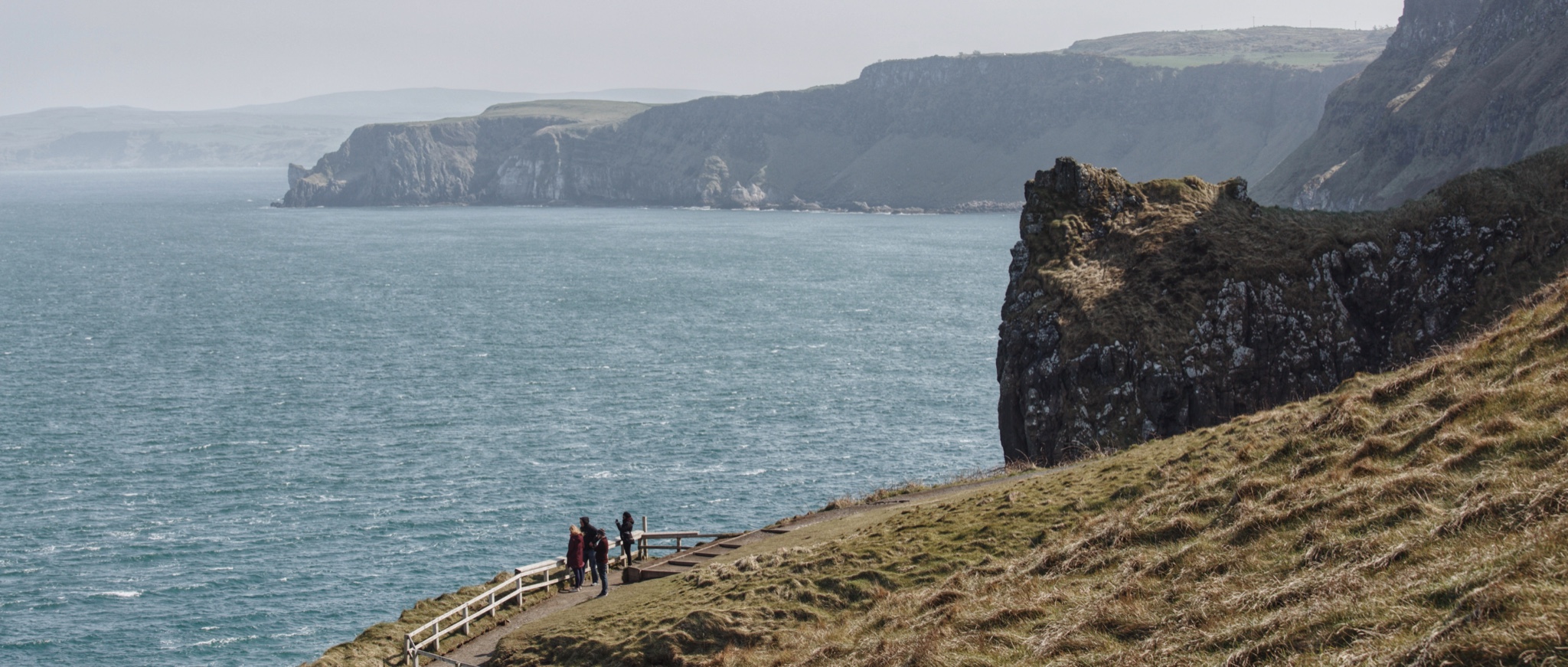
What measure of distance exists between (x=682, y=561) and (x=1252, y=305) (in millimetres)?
27310

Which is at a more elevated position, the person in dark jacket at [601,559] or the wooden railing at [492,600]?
the person in dark jacket at [601,559]

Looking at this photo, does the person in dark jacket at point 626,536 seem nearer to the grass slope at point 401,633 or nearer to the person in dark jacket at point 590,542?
A: the person in dark jacket at point 590,542

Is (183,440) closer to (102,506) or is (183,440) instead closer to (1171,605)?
(102,506)

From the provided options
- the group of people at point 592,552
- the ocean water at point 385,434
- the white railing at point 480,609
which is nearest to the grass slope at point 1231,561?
the group of people at point 592,552

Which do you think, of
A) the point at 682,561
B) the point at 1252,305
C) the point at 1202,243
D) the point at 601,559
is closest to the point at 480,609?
the point at 601,559

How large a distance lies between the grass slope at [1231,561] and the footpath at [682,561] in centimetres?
107

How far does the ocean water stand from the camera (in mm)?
52656

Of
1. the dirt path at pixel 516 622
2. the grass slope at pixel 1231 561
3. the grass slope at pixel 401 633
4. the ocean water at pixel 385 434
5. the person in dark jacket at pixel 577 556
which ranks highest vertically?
the grass slope at pixel 1231 561

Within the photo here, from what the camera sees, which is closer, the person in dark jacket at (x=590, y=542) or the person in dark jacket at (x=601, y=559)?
the person in dark jacket at (x=601, y=559)

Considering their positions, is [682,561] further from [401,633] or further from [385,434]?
[385,434]

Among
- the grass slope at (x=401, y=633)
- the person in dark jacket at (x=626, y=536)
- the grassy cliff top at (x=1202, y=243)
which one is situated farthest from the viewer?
the grassy cliff top at (x=1202, y=243)

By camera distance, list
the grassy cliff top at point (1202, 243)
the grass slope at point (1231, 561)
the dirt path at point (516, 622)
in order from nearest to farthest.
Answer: the grass slope at point (1231, 561) < the dirt path at point (516, 622) < the grassy cliff top at point (1202, 243)

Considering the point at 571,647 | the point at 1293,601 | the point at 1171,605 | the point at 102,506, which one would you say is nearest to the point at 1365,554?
the point at 1293,601

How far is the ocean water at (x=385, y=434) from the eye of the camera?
173 feet
